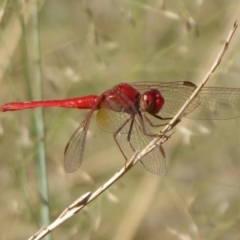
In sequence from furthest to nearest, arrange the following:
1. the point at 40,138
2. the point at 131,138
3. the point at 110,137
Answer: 1. the point at 110,137
2. the point at 131,138
3. the point at 40,138

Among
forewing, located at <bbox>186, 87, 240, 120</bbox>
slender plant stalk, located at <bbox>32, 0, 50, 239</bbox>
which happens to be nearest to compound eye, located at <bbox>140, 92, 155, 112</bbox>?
forewing, located at <bbox>186, 87, 240, 120</bbox>

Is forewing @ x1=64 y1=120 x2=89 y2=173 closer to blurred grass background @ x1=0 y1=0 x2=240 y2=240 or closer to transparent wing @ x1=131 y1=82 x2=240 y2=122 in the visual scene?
blurred grass background @ x1=0 y1=0 x2=240 y2=240

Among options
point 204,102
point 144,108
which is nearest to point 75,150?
point 144,108

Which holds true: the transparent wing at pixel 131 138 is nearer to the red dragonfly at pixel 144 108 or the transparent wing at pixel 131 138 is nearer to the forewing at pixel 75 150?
the red dragonfly at pixel 144 108

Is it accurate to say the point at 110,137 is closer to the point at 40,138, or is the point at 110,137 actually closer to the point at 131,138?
the point at 131,138

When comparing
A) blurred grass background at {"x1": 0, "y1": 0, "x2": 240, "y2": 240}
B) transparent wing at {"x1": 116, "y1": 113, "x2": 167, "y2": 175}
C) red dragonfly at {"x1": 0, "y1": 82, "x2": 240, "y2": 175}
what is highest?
blurred grass background at {"x1": 0, "y1": 0, "x2": 240, "y2": 240}
